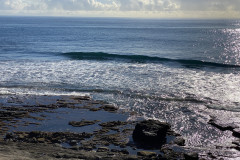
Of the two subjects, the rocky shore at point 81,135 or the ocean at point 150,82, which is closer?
the rocky shore at point 81,135

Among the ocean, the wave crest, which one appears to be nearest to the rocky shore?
the ocean

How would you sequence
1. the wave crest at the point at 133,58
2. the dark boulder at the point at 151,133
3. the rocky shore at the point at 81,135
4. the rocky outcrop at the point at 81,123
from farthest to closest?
the wave crest at the point at 133,58, the rocky outcrop at the point at 81,123, the dark boulder at the point at 151,133, the rocky shore at the point at 81,135

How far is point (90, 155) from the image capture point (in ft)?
47.5

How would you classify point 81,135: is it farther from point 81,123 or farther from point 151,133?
point 151,133

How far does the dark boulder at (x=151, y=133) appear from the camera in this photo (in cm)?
1658

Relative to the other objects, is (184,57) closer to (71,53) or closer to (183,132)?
(71,53)

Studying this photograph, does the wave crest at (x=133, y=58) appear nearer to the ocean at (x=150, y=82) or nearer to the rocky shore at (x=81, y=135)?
the ocean at (x=150, y=82)

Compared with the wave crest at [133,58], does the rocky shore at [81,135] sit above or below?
below

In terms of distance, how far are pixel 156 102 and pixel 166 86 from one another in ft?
17.9

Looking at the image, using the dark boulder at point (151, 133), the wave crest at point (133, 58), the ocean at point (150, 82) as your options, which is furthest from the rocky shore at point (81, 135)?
the wave crest at point (133, 58)

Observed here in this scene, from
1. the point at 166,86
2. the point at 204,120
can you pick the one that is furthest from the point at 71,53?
the point at 204,120

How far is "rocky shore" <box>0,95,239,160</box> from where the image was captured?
48.4 ft

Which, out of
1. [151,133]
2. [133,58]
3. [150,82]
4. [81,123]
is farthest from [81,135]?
[133,58]

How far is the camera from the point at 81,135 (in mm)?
17328
